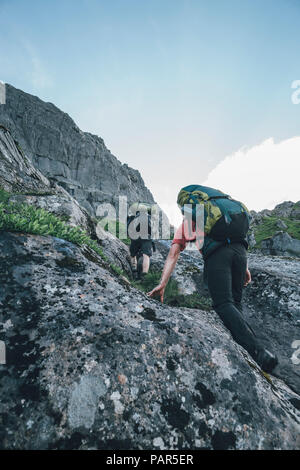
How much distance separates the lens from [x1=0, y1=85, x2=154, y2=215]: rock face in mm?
68875

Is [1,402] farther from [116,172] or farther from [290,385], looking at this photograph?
[116,172]

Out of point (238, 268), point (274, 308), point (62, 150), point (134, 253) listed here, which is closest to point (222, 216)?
point (238, 268)

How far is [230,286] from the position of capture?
3.23 m

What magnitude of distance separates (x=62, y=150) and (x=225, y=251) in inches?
3308

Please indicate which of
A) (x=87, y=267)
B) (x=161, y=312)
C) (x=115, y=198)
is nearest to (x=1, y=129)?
(x=87, y=267)

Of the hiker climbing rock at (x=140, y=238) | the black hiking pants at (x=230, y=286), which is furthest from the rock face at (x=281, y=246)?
the black hiking pants at (x=230, y=286)

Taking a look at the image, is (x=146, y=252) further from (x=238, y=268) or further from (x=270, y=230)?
(x=270, y=230)

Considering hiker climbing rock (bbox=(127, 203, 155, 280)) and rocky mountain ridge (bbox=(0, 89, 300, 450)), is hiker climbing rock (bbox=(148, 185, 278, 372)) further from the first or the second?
hiker climbing rock (bbox=(127, 203, 155, 280))

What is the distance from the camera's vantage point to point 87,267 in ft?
13.3

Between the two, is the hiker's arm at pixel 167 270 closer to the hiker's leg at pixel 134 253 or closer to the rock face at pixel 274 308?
the rock face at pixel 274 308

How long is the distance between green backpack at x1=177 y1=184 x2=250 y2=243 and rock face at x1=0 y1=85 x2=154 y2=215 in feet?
203

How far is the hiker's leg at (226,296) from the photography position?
2.93 m

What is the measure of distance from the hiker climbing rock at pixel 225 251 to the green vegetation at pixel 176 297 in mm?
2103

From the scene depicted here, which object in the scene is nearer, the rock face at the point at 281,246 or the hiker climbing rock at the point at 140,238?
the hiker climbing rock at the point at 140,238
